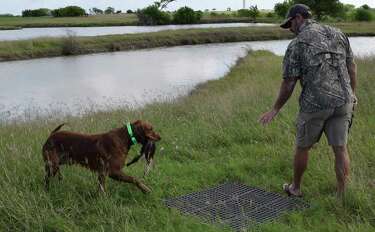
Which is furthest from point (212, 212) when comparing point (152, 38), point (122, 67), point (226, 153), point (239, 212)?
point (152, 38)

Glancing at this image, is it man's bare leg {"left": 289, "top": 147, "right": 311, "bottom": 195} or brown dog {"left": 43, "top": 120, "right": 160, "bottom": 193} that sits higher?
brown dog {"left": 43, "top": 120, "right": 160, "bottom": 193}

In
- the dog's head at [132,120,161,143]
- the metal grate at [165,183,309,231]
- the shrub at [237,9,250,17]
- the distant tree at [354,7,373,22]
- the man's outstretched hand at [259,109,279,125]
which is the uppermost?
the man's outstretched hand at [259,109,279,125]

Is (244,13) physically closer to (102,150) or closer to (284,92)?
Answer: (284,92)

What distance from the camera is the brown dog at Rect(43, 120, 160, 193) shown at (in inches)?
196

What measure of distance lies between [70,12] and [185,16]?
92.3 feet

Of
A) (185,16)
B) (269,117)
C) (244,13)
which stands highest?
(269,117)

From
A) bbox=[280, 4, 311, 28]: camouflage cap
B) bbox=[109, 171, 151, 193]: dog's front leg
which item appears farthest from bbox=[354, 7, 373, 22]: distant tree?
bbox=[109, 171, 151, 193]: dog's front leg

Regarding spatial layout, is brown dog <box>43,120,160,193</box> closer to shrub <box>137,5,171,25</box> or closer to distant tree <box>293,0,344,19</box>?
distant tree <box>293,0,344,19</box>

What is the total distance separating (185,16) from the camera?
74062mm

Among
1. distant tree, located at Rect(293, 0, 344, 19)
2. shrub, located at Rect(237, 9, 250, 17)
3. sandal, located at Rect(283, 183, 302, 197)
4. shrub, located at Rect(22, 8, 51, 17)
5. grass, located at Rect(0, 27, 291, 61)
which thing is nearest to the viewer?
sandal, located at Rect(283, 183, 302, 197)

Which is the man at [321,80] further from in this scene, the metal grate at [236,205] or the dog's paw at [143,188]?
the dog's paw at [143,188]

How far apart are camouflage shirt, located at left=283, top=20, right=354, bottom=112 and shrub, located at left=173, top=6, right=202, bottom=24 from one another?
69750 mm

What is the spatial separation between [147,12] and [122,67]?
45363 millimetres

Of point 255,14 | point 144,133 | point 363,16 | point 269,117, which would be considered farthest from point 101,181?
point 255,14
